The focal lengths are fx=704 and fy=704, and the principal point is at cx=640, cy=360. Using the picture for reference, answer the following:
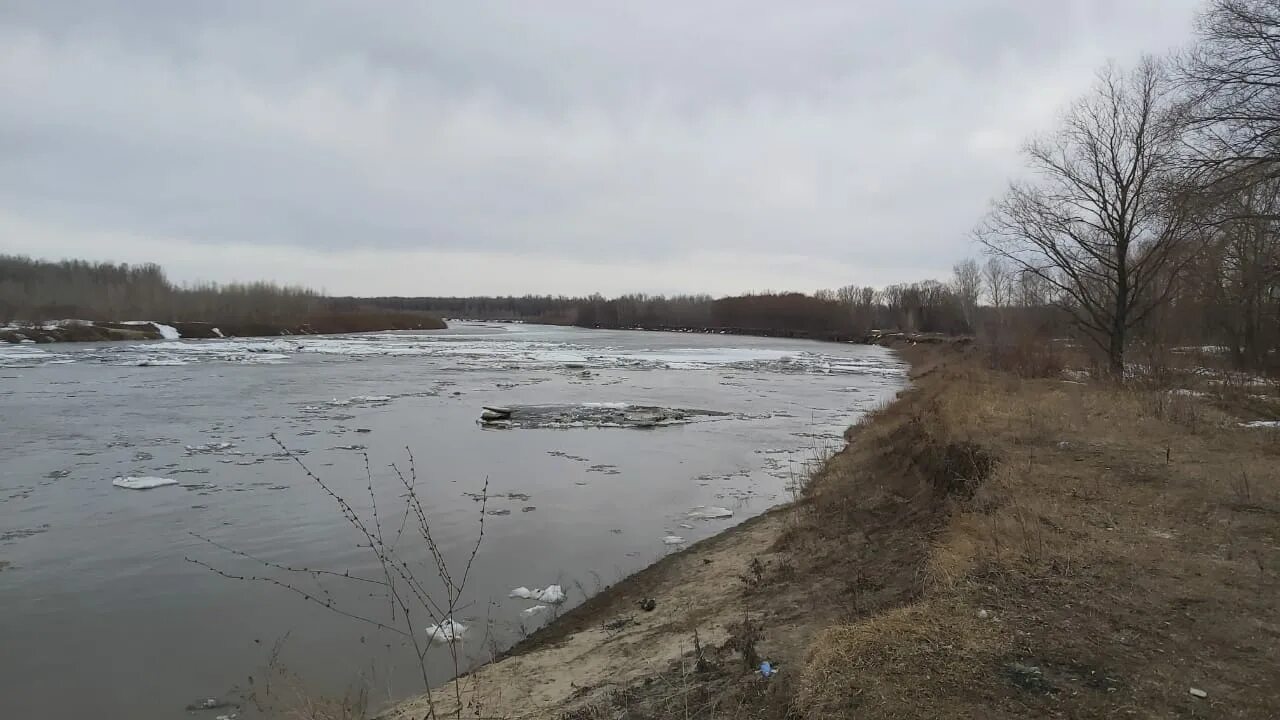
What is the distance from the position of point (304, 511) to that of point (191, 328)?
84854 mm

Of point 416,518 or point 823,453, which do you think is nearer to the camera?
point 416,518

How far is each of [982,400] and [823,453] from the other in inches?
172

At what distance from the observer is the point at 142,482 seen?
42.5 feet

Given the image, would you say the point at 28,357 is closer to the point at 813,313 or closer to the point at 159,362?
the point at 159,362

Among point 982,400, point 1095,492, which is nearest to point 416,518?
point 1095,492

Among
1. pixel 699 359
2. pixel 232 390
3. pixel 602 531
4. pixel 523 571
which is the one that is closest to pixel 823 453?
pixel 602 531

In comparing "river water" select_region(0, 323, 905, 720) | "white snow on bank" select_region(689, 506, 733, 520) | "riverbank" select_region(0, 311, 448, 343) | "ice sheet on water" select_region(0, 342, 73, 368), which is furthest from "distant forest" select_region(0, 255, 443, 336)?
"white snow on bank" select_region(689, 506, 733, 520)

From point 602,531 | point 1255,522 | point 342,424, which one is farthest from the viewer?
point 342,424

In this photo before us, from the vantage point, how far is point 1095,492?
8.42m

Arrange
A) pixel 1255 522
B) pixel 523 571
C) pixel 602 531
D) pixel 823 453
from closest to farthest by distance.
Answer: pixel 1255 522
pixel 523 571
pixel 602 531
pixel 823 453

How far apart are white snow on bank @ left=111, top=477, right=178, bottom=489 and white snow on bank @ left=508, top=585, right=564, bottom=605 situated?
8402 mm

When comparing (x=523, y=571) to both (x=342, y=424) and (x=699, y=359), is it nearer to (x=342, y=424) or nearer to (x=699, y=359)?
(x=342, y=424)

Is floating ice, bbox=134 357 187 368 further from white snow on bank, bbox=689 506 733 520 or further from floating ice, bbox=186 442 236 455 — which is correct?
white snow on bank, bbox=689 506 733 520

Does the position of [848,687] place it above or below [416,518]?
above
